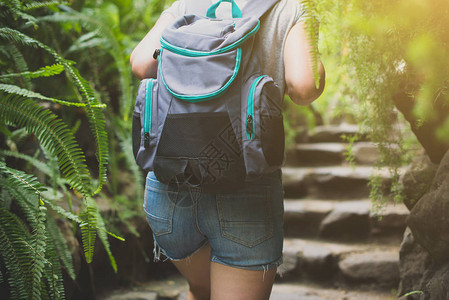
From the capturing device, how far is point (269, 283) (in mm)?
1081

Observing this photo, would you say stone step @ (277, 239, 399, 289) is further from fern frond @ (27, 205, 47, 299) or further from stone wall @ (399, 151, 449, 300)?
fern frond @ (27, 205, 47, 299)

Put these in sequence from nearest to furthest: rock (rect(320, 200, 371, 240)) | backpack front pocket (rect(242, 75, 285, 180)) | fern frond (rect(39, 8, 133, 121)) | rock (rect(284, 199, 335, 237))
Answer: backpack front pocket (rect(242, 75, 285, 180)), fern frond (rect(39, 8, 133, 121)), rock (rect(320, 200, 371, 240)), rock (rect(284, 199, 335, 237))

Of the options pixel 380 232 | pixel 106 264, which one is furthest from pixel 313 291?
pixel 106 264

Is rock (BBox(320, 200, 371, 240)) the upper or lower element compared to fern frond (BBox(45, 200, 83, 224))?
lower

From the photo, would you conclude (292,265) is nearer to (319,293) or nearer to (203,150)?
(319,293)

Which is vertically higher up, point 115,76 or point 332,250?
point 115,76

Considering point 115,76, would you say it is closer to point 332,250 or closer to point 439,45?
point 332,250

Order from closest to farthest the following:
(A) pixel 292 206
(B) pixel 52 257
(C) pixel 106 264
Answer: (B) pixel 52 257, (C) pixel 106 264, (A) pixel 292 206

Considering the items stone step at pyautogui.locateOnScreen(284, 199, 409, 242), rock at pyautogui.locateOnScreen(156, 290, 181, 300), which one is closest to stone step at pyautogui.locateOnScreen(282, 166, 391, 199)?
stone step at pyautogui.locateOnScreen(284, 199, 409, 242)

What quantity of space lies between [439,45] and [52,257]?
1.38 metres

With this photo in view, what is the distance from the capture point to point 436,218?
1397 mm

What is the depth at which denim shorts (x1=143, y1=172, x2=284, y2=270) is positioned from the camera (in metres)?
1.04

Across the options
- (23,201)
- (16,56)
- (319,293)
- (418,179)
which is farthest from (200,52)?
(319,293)

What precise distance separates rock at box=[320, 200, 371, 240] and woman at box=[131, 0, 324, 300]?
6.31ft
